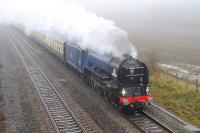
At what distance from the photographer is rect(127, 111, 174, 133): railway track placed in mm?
16672

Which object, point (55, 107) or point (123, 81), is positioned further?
point (55, 107)

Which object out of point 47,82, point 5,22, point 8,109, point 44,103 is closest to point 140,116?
point 44,103

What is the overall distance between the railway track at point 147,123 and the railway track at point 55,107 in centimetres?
263

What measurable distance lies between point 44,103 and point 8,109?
2270 mm

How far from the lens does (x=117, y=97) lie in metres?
19.6

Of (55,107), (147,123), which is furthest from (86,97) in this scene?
(147,123)

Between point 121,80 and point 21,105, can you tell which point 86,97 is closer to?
point 121,80

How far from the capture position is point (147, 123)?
17.8 m

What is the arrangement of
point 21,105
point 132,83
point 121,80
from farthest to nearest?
1. point 21,105
2. point 132,83
3. point 121,80

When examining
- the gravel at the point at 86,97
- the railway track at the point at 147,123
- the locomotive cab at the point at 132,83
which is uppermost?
the locomotive cab at the point at 132,83

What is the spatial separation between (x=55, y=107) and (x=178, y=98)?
8.35 m

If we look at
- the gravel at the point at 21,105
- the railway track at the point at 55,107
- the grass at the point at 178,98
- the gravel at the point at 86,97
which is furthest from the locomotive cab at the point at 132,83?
the gravel at the point at 21,105

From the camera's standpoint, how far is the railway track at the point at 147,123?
656 inches

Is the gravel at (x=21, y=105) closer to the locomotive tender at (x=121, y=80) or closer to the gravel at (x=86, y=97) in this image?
the gravel at (x=86, y=97)
